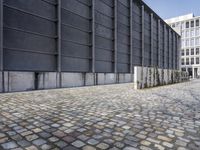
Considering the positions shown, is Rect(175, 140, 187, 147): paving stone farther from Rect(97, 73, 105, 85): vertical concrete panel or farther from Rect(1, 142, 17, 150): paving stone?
Rect(97, 73, 105, 85): vertical concrete panel

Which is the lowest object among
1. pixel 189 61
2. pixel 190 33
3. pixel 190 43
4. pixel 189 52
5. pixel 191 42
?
pixel 189 61

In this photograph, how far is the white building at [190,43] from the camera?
64500 mm

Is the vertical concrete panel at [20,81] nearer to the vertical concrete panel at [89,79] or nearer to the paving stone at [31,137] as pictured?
the vertical concrete panel at [89,79]

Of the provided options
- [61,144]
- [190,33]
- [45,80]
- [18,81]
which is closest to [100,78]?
[45,80]

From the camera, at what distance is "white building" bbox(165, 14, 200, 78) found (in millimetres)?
64500

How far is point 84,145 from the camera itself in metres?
3.10

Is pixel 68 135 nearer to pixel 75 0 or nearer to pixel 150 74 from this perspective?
pixel 150 74

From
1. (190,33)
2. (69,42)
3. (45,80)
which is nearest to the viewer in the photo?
(45,80)

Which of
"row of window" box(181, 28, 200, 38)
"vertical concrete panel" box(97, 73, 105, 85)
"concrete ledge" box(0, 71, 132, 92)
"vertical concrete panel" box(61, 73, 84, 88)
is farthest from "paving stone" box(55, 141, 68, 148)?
"row of window" box(181, 28, 200, 38)

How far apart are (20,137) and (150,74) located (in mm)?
14903

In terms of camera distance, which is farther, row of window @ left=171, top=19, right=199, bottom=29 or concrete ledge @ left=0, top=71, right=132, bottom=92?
row of window @ left=171, top=19, right=199, bottom=29

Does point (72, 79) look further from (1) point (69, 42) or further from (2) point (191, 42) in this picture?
(2) point (191, 42)

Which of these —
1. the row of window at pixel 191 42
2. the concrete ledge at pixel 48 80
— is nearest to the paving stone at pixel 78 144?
the concrete ledge at pixel 48 80

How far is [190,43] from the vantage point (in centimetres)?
6619
